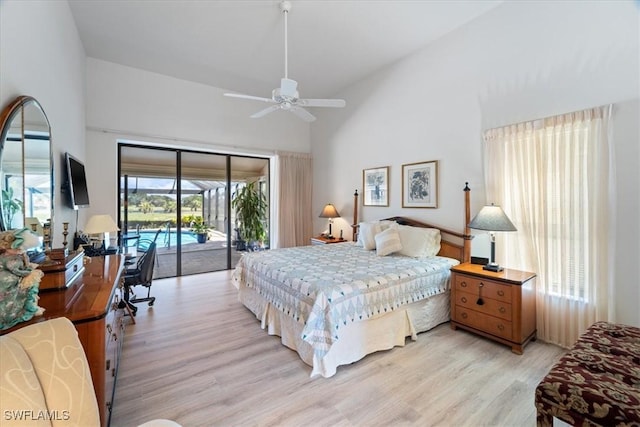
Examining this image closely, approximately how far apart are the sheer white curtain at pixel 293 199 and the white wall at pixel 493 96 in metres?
1.12

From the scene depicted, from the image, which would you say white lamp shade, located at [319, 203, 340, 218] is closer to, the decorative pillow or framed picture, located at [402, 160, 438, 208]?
framed picture, located at [402, 160, 438, 208]

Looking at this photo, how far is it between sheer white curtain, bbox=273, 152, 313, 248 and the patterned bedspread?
7.34 ft

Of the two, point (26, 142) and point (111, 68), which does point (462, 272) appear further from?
point (111, 68)

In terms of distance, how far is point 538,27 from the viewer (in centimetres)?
273

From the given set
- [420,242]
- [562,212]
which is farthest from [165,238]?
[562,212]

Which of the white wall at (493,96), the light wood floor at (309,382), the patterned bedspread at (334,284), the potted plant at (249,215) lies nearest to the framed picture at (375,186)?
the white wall at (493,96)

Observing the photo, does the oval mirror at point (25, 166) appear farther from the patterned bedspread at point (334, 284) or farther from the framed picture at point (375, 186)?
the framed picture at point (375, 186)

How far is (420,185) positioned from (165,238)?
14.8 ft

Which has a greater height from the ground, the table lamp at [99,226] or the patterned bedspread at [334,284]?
the table lamp at [99,226]

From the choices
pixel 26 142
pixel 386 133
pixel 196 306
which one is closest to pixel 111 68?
pixel 26 142

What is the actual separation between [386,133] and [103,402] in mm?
4353

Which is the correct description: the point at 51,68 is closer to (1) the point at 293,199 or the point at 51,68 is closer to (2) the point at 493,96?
(1) the point at 293,199

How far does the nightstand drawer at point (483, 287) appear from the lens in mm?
2537

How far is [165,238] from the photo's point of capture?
4969 mm
